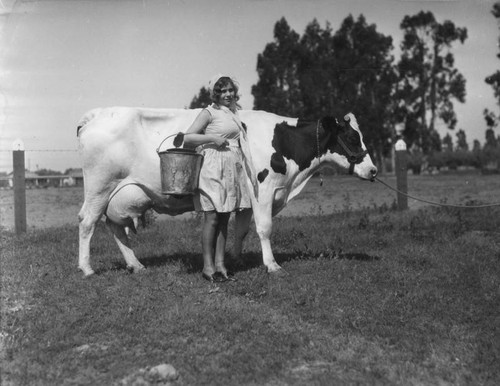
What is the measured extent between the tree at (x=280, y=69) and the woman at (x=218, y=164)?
→ 29.4 m

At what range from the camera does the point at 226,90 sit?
5965mm

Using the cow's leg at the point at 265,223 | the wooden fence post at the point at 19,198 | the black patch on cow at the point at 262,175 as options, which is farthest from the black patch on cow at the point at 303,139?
the wooden fence post at the point at 19,198

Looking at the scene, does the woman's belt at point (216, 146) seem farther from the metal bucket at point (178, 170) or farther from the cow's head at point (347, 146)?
the cow's head at point (347, 146)

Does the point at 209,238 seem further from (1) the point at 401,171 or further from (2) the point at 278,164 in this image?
(1) the point at 401,171

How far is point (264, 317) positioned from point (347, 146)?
2796 mm

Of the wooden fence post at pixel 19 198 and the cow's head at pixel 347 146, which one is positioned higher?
the cow's head at pixel 347 146

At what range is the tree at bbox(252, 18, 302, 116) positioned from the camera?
35.5m

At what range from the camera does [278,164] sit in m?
6.49

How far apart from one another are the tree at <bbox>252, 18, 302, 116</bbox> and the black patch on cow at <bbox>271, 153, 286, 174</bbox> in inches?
1142

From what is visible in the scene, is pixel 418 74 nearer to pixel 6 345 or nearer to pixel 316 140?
pixel 316 140

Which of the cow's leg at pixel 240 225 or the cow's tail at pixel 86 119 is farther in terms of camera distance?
the cow's leg at pixel 240 225

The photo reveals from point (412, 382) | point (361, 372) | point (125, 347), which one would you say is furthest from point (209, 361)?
point (412, 382)

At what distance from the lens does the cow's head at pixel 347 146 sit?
681cm

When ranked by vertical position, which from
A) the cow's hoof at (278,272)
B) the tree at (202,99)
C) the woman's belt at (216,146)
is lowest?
the cow's hoof at (278,272)
